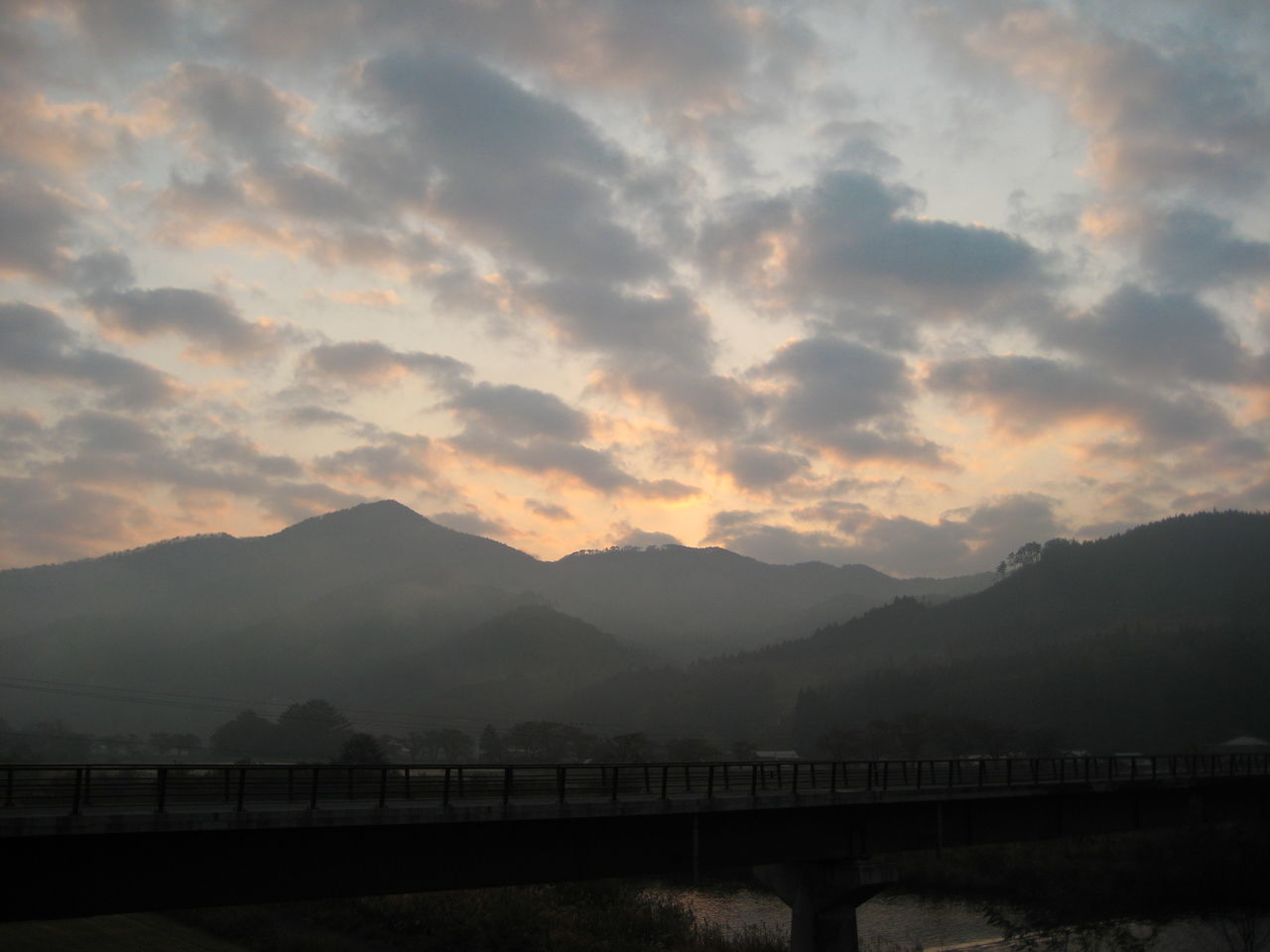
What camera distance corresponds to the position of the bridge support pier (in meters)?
38.4

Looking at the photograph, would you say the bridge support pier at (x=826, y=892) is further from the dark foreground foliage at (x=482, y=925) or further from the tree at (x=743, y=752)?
the tree at (x=743, y=752)

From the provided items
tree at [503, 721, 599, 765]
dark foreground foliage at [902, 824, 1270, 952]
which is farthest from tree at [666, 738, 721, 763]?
dark foreground foliage at [902, 824, 1270, 952]

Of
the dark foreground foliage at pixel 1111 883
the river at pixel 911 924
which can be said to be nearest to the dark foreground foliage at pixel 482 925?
the river at pixel 911 924

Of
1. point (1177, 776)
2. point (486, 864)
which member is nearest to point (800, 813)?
point (486, 864)

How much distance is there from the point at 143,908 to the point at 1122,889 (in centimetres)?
5693

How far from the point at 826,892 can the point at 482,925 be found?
19687 millimetres

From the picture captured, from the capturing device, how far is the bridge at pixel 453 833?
24422mm

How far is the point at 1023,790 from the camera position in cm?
4662

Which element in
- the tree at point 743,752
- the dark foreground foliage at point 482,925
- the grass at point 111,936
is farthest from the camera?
the tree at point 743,752

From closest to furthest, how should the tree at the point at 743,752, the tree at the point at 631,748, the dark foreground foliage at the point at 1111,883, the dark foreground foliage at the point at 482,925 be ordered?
the dark foreground foliage at the point at 482,925
the dark foreground foliage at the point at 1111,883
the tree at the point at 631,748
the tree at the point at 743,752

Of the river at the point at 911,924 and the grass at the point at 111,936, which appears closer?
the grass at the point at 111,936

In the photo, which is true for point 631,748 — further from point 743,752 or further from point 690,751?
point 743,752

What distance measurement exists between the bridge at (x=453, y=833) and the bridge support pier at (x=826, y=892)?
2.5 inches

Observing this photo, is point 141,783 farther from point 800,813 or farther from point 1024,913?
point 1024,913
